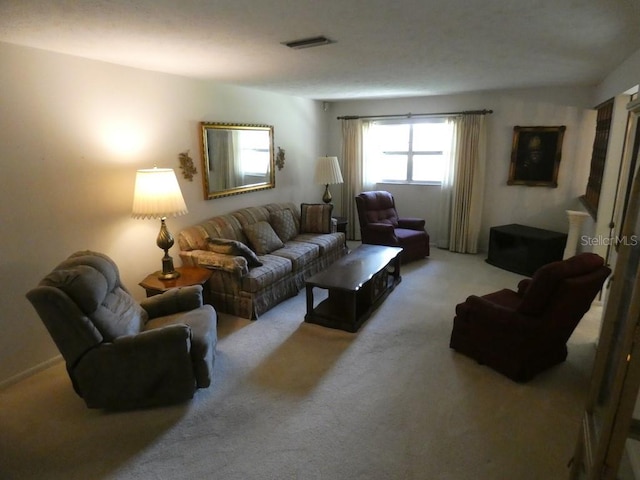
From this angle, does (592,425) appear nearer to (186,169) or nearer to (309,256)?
(309,256)

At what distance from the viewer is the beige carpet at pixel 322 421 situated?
1940 millimetres

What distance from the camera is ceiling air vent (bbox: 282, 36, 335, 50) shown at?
2.39 metres

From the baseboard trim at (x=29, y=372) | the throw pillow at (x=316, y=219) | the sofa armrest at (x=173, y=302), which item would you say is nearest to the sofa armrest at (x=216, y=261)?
the sofa armrest at (x=173, y=302)

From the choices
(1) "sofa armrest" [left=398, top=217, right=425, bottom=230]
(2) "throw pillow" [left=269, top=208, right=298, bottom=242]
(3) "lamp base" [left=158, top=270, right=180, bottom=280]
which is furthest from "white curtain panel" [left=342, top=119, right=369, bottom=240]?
(3) "lamp base" [left=158, top=270, right=180, bottom=280]

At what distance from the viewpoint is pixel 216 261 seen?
3539mm

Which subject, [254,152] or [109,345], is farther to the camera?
[254,152]

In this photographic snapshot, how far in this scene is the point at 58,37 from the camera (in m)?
2.30

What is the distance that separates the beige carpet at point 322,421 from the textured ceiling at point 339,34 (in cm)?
229

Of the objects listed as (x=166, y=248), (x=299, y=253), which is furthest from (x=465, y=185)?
(x=166, y=248)

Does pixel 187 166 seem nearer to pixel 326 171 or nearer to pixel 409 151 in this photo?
pixel 326 171

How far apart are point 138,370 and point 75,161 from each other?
1.71 m

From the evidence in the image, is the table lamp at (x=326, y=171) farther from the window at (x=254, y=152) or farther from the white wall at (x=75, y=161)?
the white wall at (x=75, y=161)

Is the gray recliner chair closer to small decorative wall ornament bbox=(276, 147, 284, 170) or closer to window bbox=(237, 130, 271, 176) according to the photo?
window bbox=(237, 130, 271, 176)

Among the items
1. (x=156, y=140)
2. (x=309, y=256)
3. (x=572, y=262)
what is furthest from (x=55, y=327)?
(x=572, y=262)
